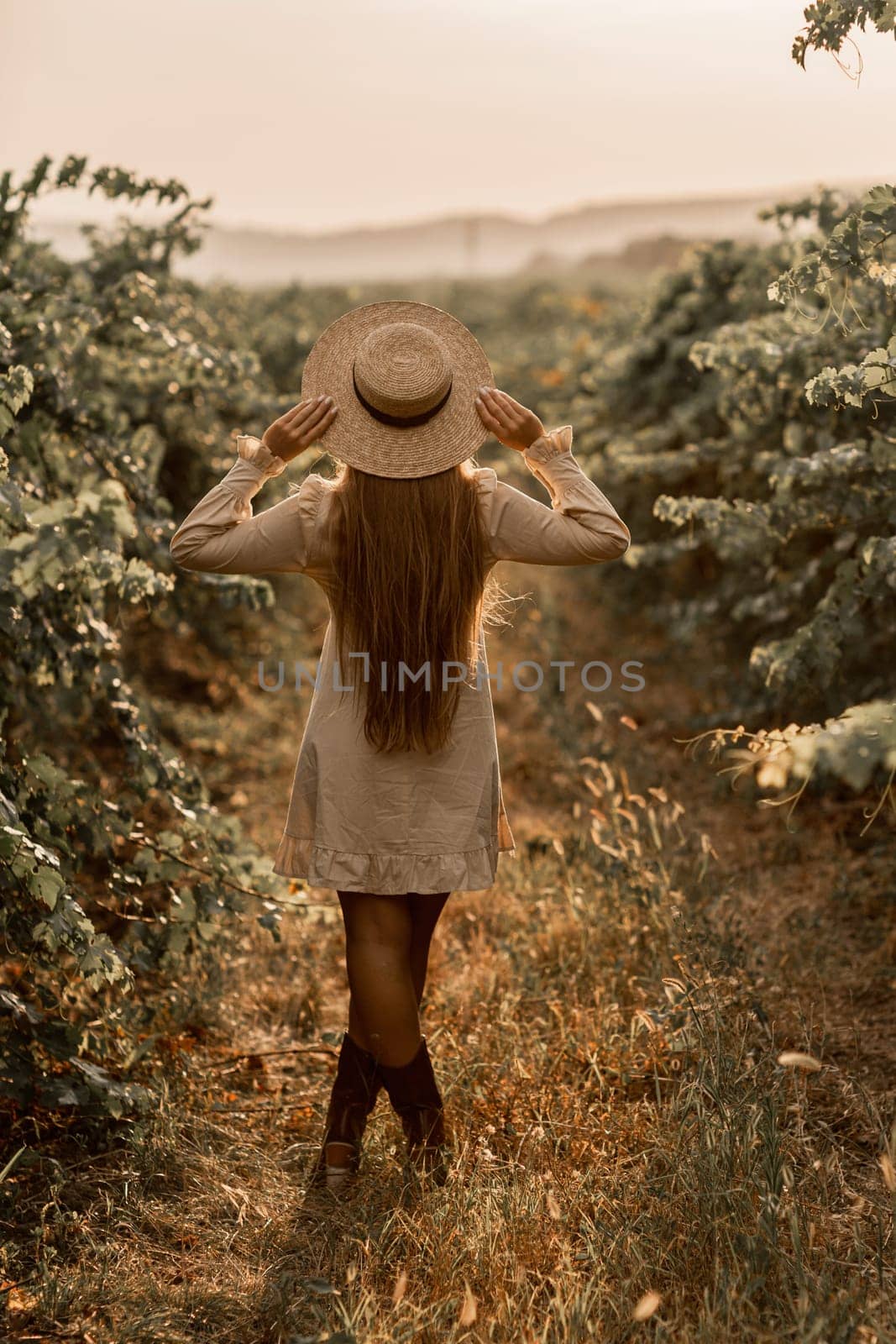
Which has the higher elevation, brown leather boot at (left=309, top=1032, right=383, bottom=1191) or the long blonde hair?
the long blonde hair

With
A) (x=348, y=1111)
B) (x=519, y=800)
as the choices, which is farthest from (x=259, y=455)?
(x=519, y=800)

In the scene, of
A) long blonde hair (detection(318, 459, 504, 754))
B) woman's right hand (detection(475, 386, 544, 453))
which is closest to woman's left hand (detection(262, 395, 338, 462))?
long blonde hair (detection(318, 459, 504, 754))

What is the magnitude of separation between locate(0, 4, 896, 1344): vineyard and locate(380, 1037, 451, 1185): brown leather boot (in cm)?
21

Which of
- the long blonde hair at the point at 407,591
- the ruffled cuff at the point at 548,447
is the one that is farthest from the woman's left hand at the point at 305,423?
the ruffled cuff at the point at 548,447

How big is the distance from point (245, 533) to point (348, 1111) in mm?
1450

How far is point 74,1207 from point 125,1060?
53 cm

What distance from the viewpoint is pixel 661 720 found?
22.9ft

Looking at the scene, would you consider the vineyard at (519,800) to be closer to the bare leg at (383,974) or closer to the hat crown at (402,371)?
the bare leg at (383,974)

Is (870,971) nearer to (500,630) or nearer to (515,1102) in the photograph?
(515,1102)

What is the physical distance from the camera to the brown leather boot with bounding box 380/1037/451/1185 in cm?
291

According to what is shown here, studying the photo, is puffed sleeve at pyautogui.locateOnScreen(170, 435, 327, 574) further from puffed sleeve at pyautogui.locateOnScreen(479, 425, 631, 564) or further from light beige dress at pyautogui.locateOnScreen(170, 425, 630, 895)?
puffed sleeve at pyautogui.locateOnScreen(479, 425, 631, 564)

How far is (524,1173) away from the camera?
2869 mm

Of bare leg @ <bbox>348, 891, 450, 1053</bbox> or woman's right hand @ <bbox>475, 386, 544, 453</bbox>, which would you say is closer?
woman's right hand @ <bbox>475, 386, 544, 453</bbox>

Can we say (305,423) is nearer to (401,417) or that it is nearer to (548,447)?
(401,417)
